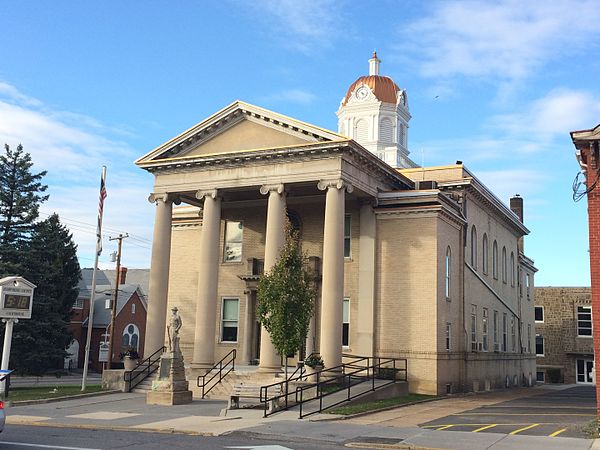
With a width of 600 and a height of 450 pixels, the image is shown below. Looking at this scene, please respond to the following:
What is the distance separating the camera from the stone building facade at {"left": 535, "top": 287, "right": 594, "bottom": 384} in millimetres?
59969

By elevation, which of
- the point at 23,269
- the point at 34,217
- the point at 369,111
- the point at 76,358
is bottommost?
the point at 76,358

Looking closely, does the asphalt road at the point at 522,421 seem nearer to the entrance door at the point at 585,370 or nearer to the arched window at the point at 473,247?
the arched window at the point at 473,247

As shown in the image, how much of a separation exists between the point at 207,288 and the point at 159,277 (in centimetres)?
310

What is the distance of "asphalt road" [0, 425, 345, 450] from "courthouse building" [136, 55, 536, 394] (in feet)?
38.4

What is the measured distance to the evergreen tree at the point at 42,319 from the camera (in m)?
42.9

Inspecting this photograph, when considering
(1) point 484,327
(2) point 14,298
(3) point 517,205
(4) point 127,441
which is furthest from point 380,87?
(4) point 127,441

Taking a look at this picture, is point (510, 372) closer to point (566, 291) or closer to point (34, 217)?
point (566, 291)

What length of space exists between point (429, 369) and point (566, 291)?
37.5m

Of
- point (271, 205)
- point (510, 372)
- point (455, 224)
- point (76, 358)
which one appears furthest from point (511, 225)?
point (76, 358)

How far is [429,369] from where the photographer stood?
30.0 meters

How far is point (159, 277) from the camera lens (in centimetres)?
3266

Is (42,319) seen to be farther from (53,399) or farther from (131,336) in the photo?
(131,336)

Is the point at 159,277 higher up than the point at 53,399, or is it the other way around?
the point at 159,277

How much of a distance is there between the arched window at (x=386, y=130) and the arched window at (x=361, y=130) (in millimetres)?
1355
